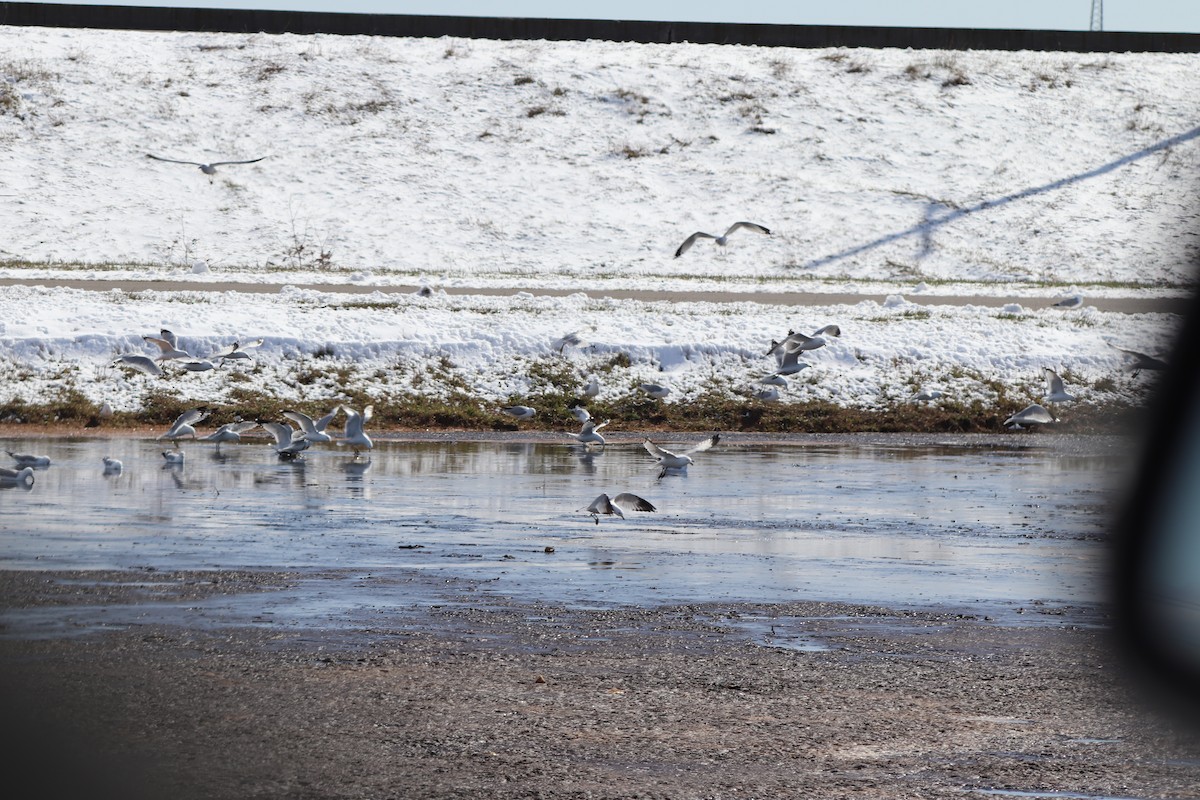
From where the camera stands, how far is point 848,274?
34844 millimetres

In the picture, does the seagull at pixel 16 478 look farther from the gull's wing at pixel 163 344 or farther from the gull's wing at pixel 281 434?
the gull's wing at pixel 163 344

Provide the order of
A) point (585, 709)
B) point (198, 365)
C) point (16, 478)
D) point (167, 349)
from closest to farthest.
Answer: point (585, 709) → point (16, 478) → point (198, 365) → point (167, 349)

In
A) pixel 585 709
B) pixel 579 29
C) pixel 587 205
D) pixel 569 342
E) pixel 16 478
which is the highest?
pixel 579 29

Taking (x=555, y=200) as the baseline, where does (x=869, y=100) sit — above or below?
above

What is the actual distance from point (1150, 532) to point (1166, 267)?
90.7 feet

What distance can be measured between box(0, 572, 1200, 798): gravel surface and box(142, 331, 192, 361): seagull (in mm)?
9952

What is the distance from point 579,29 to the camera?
159 feet

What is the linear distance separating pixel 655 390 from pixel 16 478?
28.1ft

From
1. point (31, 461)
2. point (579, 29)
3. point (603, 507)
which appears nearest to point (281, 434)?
point (31, 461)

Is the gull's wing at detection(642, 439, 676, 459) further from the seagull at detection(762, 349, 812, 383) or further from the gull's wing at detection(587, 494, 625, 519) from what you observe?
the seagull at detection(762, 349, 812, 383)

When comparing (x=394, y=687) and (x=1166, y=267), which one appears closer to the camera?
(x=394, y=687)

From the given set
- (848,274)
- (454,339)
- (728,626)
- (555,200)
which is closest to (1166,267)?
(848,274)

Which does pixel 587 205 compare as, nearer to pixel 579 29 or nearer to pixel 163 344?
pixel 579 29

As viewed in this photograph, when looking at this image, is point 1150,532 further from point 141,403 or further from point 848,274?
point 848,274
